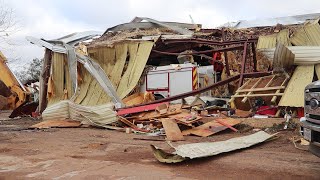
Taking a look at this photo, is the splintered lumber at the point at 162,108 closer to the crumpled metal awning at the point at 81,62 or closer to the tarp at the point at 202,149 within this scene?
the crumpled metal awning at the point at 81,62

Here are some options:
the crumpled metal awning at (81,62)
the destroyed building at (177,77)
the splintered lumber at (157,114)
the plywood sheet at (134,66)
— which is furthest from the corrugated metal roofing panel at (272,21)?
the splintered lumber at (157,114)

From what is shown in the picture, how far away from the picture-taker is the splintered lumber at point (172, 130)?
29.6 feet

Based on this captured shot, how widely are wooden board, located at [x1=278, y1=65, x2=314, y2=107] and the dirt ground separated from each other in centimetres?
139

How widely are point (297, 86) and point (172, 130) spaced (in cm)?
375

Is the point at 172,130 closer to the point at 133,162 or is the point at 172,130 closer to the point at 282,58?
the point at 133,162

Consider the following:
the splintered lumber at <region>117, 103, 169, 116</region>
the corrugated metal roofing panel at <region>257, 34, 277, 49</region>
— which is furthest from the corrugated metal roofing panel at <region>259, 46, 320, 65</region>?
the splintered lumber at <region>117, 103, 169, 116</region>

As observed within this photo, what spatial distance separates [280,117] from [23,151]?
6.81m

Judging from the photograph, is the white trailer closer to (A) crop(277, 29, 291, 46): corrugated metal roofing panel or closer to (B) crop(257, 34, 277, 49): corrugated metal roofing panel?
(B) crop(257, 34, 277, 49): corrugated metal roofing panel

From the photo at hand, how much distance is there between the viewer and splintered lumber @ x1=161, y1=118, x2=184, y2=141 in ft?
29.6

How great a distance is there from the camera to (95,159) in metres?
6.74

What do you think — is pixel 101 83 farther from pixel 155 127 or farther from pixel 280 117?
pixel 280 117

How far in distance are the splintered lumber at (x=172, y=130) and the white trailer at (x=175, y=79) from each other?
3.90 meters

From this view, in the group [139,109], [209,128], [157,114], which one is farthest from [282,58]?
[139,109]

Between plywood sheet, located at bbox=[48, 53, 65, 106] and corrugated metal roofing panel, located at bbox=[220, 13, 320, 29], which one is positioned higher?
corrugated metal roofing panel, located at bbox=[220, 13, 320, 29]
